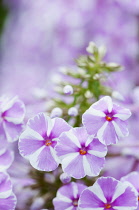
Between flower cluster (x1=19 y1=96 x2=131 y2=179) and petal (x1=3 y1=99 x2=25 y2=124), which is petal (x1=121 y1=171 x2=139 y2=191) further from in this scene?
petal (x1=3 y1=99 x2=25 y2=124)

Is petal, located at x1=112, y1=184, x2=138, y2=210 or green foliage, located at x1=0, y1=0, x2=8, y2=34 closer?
petal, located at x1=112, y1=184, x2=138, y2=210

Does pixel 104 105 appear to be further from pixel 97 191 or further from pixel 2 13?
pixel 2 13

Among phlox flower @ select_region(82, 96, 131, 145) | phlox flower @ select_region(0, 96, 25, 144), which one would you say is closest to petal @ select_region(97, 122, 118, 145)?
phlox flower @ select_region(82, 96, 131, 145)

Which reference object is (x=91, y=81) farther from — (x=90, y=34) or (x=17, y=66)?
(x=17, y=66)

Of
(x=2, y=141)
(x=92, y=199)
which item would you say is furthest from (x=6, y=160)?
(x=92, y=199)

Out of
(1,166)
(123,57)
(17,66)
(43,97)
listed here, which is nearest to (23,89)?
(17,66)

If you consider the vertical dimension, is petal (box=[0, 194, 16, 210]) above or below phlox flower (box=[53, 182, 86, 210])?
below
